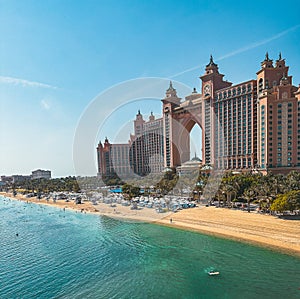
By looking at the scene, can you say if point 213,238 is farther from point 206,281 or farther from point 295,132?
point 295,132

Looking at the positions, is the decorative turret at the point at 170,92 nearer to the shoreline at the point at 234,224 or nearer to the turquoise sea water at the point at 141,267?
the shoreline at the point at 234,224

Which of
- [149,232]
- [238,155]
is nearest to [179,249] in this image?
[149,232]

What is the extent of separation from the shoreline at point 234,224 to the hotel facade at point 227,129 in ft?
102

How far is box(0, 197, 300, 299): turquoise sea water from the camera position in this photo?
1812 centimetres

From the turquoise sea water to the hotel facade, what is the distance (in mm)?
43540

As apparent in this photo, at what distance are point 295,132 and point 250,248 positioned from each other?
47204 millimetres

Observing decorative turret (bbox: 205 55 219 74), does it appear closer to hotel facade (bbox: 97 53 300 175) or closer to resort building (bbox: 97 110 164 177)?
hotel facade (bbox: 97 53 300 175)

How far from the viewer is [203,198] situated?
50375mm

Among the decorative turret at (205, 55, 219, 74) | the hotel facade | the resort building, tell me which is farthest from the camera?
the resort building

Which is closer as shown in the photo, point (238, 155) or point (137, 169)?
point (238, 155)

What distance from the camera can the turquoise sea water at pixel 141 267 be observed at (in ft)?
59.5

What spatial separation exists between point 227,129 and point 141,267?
6059 cm

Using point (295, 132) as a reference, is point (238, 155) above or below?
below

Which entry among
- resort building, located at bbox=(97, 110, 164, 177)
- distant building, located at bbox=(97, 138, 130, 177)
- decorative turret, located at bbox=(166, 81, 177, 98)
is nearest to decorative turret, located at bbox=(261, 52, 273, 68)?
decorative turret, located at bbox=(166, 81, 177, 98)
